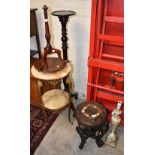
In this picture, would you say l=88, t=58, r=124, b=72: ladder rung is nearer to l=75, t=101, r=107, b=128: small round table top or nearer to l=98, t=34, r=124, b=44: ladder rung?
l=98, t=34, r=124, b=44: ladder rung

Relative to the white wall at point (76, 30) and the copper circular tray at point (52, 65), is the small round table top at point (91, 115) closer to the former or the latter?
Answer: the copper circular tray at point (52, 65)

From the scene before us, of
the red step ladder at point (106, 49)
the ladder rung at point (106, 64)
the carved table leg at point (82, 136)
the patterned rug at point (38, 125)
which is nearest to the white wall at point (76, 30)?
the red step ladder at point (106, 49)

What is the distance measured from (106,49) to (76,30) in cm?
47

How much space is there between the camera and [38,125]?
2088 millimetres

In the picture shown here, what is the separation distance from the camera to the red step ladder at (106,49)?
1621 millimetres

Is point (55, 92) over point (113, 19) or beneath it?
beneath

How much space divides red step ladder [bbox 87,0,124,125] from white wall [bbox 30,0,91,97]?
302mm

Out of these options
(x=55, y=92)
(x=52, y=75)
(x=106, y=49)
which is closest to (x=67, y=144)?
(x=55, y=92)

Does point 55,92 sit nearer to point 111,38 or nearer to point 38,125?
point 38,125
